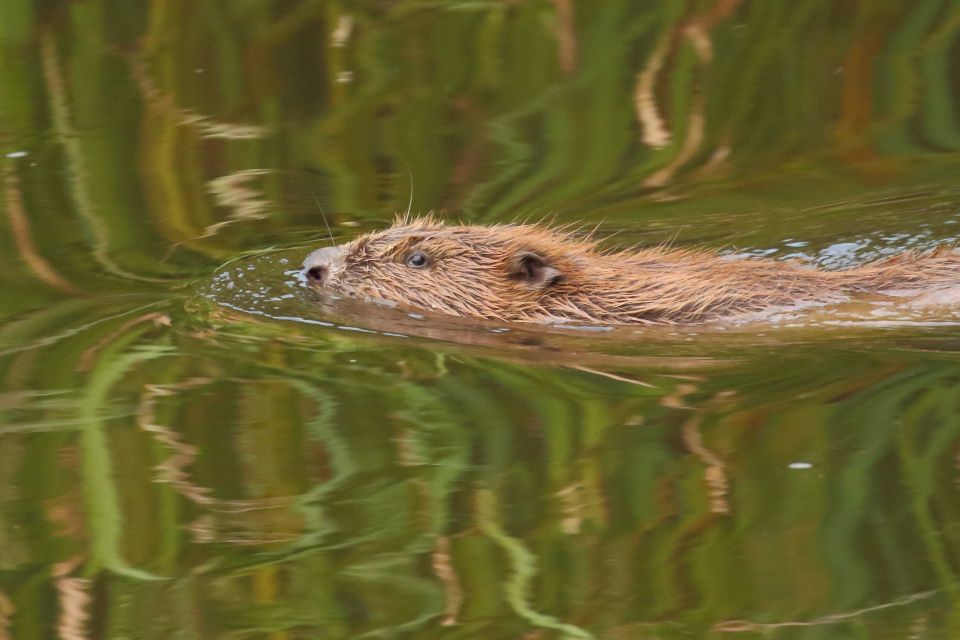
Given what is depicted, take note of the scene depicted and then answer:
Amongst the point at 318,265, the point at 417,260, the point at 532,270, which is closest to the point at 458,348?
the point at 532,270

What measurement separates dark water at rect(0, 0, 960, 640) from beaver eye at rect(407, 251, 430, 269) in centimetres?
24

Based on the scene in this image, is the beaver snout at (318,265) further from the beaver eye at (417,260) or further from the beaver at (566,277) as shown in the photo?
the beaver eye at (417,260)

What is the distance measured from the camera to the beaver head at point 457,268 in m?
Result: 5.21

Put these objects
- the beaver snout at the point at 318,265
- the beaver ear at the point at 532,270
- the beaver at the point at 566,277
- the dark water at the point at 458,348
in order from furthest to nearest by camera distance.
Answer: the beaver snout at the point at 318,265 → the beaver ear at the point at 532,270 → the beaver at the point at 566,277 → the dark water at the point at 458,348

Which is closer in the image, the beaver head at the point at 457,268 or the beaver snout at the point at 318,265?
the beaver head at the point at 457,268

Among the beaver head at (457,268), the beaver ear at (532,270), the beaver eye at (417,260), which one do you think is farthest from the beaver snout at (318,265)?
the beaver ear at (532,270)

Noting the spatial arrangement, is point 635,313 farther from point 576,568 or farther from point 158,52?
point 158,52

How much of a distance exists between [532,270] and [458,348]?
58 cm

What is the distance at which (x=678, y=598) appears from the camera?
120 inches

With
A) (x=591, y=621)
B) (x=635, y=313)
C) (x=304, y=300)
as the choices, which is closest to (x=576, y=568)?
(x=591, y=621)

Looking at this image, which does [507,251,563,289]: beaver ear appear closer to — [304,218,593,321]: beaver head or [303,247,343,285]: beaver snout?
[304,218,593,321]: beaver head

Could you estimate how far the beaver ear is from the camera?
17.0ft

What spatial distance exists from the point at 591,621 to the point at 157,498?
1.18 meters

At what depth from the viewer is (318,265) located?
5.33 meters
